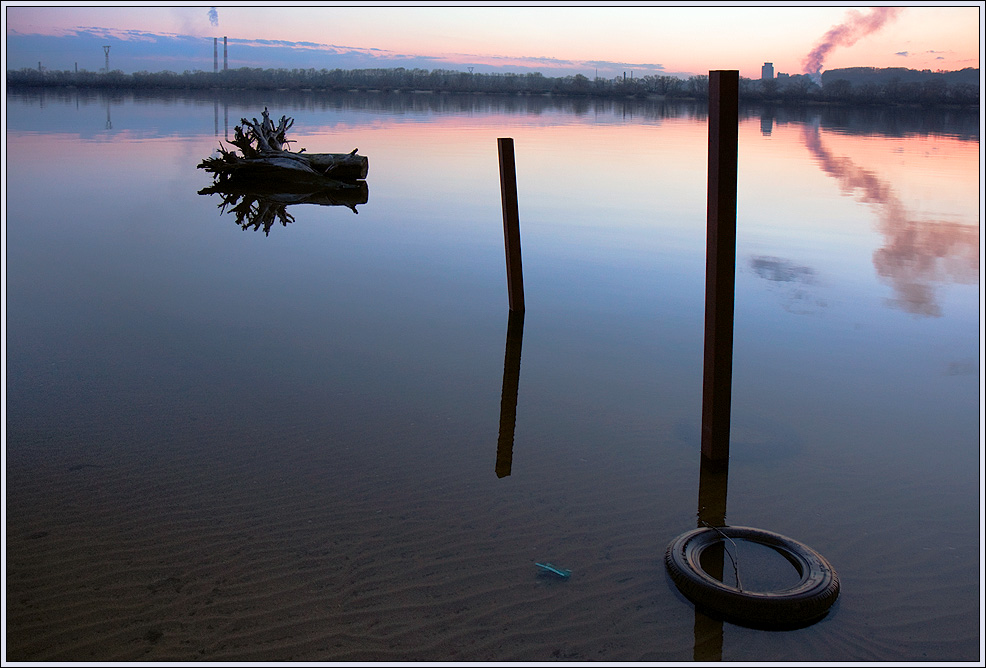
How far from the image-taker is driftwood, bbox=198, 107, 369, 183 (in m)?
21.5

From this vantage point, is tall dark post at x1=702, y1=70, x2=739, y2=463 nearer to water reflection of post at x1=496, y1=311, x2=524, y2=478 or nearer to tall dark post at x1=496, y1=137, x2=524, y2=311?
water reflection of post at x1=496, y1=311, x2=524, y2=478

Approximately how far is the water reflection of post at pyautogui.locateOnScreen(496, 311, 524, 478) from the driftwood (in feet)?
43.4

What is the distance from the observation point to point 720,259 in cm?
531

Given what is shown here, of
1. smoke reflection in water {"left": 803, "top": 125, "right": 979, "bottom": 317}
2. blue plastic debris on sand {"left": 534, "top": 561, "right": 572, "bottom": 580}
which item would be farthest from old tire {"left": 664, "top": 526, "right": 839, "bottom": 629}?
smoke reflection in water {"left": 803, "top": 125, "right": 979, "bottom": 317}

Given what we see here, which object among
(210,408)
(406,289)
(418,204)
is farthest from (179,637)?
(418,204)

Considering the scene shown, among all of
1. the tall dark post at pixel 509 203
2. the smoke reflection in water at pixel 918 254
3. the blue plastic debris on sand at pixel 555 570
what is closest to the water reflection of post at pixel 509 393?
the tall dark post at pixel 509 203

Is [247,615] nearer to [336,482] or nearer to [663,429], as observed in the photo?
[336,482]

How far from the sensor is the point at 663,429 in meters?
6.34

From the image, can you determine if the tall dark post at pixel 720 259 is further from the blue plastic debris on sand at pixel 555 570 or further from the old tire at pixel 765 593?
the blue plastic debris on sand at pixel 555 570

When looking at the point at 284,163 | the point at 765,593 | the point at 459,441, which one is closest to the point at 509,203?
the point at 459,441

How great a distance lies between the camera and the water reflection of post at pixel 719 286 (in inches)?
203

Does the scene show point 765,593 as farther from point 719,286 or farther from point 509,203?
point 509,203

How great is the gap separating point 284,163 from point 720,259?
18054 millimetres

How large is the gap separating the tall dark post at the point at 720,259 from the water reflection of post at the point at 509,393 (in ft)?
4.54
